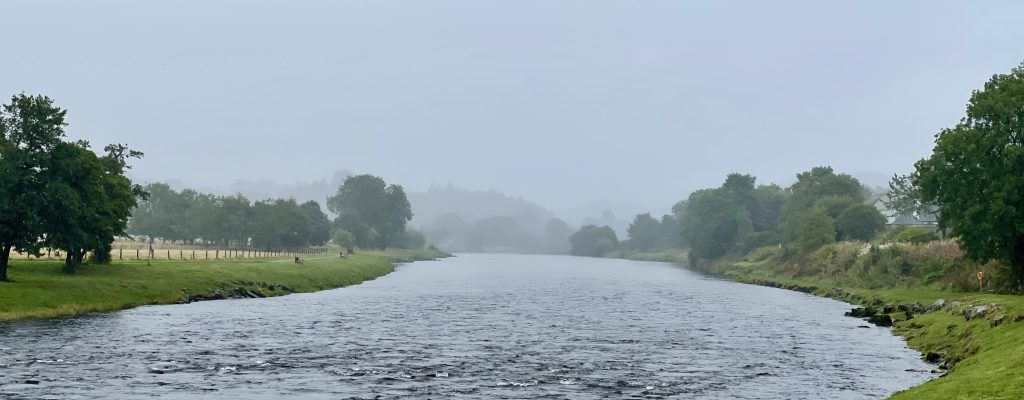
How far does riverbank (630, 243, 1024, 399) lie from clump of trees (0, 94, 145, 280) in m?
72.5

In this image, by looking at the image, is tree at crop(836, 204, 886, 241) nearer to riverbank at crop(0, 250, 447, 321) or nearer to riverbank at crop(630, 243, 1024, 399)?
riverbank at crop(630, 243, 1024, 399)

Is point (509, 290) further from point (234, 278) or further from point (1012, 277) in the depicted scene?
point (1012, 277)

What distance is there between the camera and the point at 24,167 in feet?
252

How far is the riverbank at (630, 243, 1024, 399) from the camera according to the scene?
33.0 metres

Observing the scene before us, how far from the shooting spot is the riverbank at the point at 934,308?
1299 inches

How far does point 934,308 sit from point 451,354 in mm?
42736

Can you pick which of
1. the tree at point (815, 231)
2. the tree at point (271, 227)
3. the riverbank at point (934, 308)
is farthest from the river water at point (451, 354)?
the tree at point (271, 227)

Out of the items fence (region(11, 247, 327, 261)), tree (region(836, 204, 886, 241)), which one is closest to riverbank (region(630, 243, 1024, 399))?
tree (region(836, 204, 886, 241))

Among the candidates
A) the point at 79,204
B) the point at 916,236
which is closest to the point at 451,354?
the point at 79,204

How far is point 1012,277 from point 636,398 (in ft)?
163

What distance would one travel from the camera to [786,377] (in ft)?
140

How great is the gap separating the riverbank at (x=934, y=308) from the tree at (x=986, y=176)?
16.2 ft

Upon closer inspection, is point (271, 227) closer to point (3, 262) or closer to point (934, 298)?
point (3, 262)

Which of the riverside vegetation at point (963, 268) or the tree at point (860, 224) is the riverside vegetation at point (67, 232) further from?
the tree at point (860, 224)
